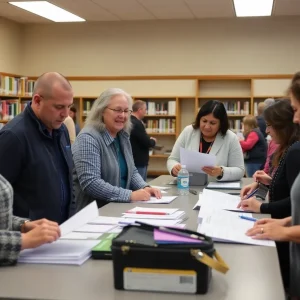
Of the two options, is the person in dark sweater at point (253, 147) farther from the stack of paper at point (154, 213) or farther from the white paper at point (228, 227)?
the white paper at point (228, 227)

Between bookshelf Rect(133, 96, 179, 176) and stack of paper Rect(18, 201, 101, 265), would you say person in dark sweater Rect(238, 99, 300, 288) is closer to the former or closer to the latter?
stack of paper Rect(18, 201, 101, 265)

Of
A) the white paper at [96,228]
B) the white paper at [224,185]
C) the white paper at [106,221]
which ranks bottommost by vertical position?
the white paper at [96,228]

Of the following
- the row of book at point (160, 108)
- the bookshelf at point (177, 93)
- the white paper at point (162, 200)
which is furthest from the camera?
the row of book at point (160, 108)

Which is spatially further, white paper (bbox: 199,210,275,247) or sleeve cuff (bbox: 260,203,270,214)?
sleeve cuff (bbox: 260,203,270,214)

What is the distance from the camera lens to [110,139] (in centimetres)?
299

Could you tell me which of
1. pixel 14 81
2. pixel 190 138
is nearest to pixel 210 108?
pixel 190 138

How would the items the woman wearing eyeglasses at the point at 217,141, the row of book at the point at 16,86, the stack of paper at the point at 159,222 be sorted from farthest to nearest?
the row of book at the point at 16,86, the woman wearing eyeglasses at the point at 217,141, the stack of paper at the point at 159,222

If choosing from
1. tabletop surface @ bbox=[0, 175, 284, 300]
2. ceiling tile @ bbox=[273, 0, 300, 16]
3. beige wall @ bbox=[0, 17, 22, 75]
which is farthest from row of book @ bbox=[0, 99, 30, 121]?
tabletop surface @ bbox=[0, 175, 284, 300]

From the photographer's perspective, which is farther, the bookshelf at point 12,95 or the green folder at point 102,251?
the bookshelf at point 12,95

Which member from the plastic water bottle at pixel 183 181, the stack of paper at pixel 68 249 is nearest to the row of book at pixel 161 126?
the plastic water bottle at pixel 183 181

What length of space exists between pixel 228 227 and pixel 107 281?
753 mm

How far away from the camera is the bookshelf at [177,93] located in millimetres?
9047

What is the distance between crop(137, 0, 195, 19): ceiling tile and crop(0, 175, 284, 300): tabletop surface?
6.75 meters

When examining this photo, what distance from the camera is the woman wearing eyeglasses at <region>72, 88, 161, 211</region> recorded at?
9.25 ft
